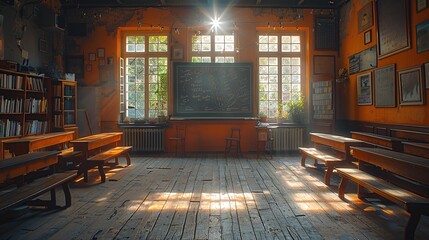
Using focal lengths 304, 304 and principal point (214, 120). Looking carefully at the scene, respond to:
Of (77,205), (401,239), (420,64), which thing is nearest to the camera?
(401,239)

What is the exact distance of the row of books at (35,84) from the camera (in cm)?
556

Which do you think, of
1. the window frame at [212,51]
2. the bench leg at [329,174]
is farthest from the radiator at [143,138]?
the bench leg at [329,174]

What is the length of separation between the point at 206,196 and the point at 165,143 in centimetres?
407

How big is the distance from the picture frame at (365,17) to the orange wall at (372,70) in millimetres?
116

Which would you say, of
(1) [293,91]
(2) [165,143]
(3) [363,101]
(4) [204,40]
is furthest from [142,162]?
(3) [363,101]

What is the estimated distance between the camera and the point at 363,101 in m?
6.38

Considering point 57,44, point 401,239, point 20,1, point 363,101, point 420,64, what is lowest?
point 401,239

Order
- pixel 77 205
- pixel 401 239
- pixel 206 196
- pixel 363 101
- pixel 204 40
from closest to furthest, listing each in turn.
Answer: pixel 401 239, pixel 77 205, pixel 206 196, pixel 363 101, pixel 204 40

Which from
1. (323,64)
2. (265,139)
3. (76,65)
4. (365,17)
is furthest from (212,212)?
(76,65)

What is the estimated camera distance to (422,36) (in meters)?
4.52

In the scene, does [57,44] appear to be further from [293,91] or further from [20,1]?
[293,91]

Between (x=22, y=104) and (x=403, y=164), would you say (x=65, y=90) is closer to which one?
(x=22, y=104)

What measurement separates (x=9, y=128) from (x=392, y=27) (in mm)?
6668

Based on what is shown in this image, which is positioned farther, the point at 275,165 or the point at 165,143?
the point at 165,143
